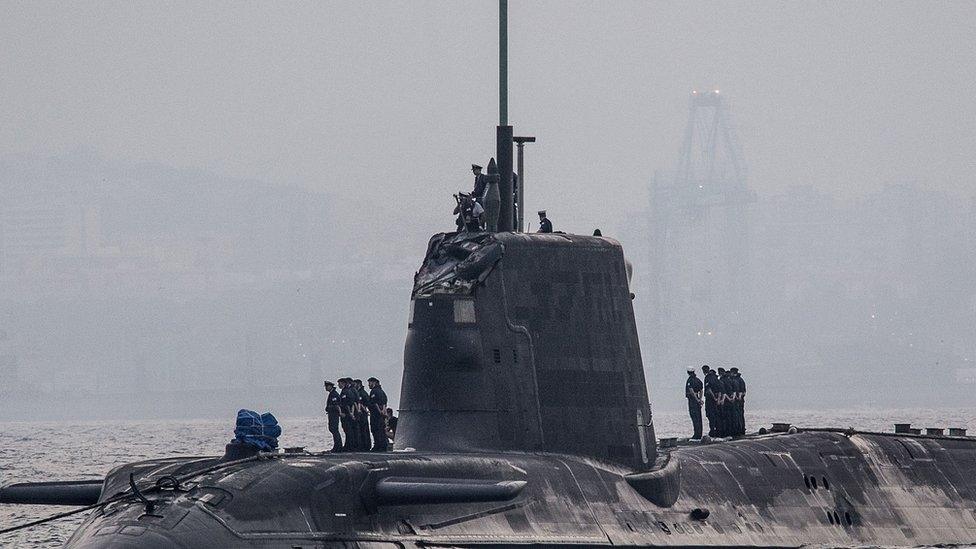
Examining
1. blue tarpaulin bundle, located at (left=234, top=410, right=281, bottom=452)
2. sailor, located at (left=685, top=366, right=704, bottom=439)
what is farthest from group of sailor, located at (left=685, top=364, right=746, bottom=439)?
blue tarpaulin bundle, located at (left=234, top=410, right=281, bottom=452)

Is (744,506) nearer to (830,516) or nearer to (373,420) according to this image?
(830,516)

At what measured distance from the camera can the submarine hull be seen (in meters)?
19.9

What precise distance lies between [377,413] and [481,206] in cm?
428

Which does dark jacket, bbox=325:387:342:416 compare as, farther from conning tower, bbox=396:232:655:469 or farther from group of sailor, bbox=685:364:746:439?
group of sailor, bbox=685:364:746:439

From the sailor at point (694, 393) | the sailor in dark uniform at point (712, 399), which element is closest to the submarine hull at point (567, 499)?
the sailor in dark uniform at point (712, 399)

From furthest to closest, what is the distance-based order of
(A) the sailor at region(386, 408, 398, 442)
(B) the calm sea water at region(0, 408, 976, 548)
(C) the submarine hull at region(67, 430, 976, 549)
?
(B) the calm sea water at region(0, 408, 976, 548) < (A) the sailor at region(386, 408, 398, 442) < (C) the submarine hull at region(67, 430, 976, 549)

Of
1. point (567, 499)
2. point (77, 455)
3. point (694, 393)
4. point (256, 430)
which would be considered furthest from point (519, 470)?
point (77, 455)

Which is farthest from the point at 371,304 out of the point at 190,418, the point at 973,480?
the point at 973,480

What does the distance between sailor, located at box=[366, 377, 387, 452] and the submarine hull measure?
434 centimetres

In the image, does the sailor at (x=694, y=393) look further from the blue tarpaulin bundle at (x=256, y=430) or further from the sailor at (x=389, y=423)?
the blue tarpaulin bundle at (x=256, y=430)

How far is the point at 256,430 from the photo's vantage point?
22.0 metres

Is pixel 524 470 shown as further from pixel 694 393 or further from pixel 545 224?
pixel 694 393

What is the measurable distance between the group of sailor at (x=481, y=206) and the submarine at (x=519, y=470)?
0.82ft

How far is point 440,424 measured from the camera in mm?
24391
